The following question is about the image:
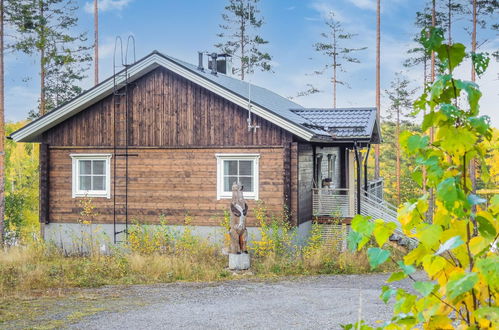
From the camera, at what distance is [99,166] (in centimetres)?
1888

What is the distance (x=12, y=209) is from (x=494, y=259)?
97.8 feet

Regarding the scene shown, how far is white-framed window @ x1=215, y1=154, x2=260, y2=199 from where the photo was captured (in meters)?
17.5

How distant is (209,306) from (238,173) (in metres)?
6.91

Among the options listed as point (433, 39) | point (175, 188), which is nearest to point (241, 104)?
point (175, 188)

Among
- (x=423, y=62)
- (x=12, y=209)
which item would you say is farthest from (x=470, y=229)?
(x=423, y=62)

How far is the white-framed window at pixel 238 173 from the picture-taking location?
1750 centimetres

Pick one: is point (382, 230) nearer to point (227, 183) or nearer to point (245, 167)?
point (245, 167)

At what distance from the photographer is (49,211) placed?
19.0 meters

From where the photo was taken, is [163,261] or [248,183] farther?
[248,183]

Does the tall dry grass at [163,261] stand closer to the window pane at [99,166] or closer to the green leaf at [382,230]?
the window pane at [99,166]

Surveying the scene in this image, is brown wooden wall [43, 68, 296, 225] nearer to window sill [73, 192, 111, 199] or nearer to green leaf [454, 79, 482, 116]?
window sill [73, 192, 111, 199]

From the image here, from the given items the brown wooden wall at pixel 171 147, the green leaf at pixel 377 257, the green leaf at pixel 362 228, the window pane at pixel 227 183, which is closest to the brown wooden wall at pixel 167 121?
the brown wooden wall at pixel 171 147

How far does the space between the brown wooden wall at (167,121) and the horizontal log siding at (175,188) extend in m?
0.32

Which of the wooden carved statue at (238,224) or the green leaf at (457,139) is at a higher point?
the green leaf at (457,139)
